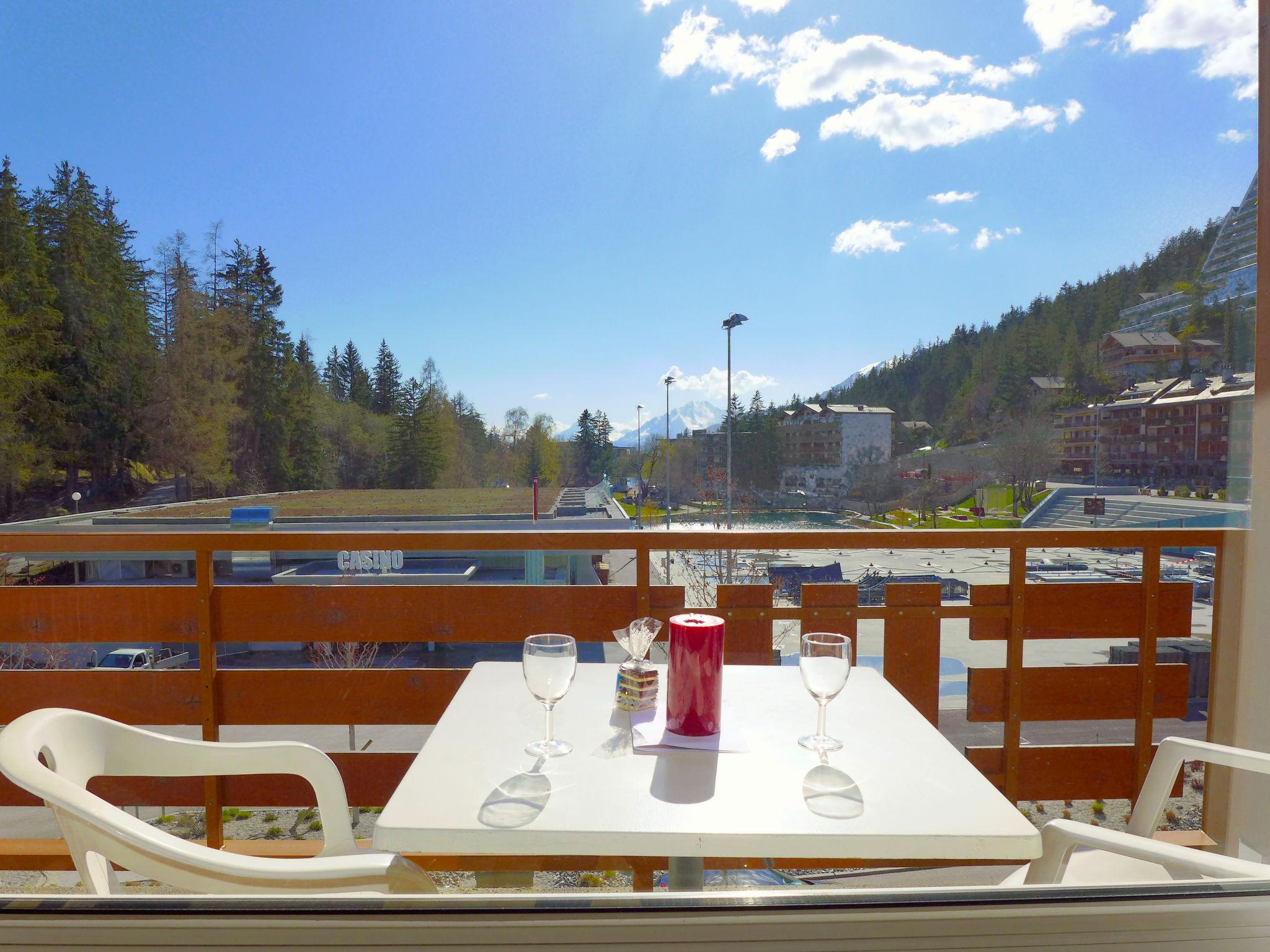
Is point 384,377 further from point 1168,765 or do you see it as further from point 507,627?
point 1168,765

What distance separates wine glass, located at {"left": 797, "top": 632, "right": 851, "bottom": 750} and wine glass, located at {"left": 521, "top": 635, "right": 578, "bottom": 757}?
0.36 m

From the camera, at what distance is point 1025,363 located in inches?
89.0

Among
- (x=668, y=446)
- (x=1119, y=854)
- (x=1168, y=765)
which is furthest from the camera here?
(x=668, y=446)

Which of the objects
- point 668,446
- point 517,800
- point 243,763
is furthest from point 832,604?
point 243,763

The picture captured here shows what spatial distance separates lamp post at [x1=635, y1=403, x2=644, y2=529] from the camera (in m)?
2.18

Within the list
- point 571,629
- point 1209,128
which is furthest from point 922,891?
point 1209,128

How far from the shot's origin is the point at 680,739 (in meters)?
1.14

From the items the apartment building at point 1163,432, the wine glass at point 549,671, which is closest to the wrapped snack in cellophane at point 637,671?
the wine glass at point 549,671

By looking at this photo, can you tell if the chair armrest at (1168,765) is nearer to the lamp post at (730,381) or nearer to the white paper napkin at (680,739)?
the white paper napkin at (680,739)

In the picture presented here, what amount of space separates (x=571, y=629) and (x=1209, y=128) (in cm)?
191

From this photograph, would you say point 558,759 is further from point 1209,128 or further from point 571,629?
point 1209,128

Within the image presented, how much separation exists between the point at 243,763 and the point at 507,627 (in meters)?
0.83

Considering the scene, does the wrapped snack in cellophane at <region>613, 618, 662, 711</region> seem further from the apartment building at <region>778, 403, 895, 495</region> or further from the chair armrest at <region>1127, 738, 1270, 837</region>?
the apartment building at <region>778, 403, 895, 495</region>

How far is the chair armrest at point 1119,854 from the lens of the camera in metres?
0.76
